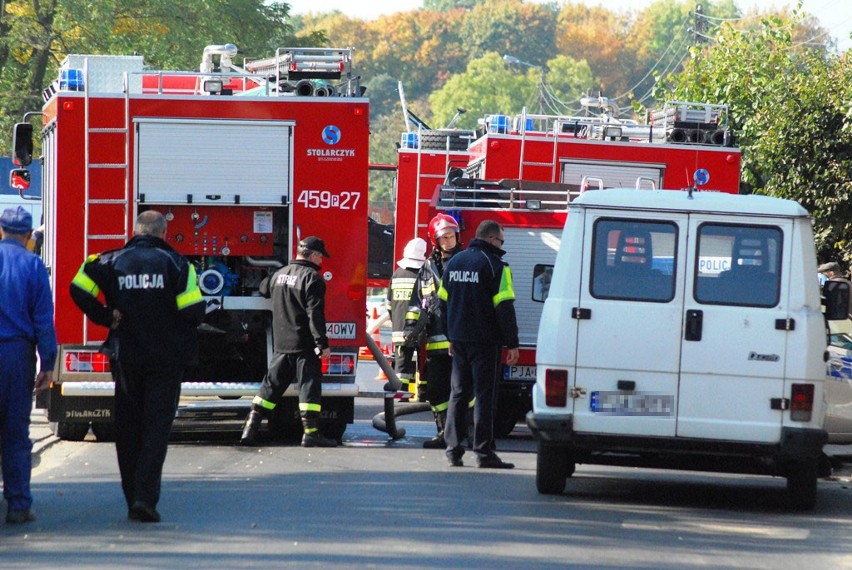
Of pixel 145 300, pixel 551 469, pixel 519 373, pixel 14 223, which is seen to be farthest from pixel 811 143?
pixel 14 223

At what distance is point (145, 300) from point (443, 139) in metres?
11.6

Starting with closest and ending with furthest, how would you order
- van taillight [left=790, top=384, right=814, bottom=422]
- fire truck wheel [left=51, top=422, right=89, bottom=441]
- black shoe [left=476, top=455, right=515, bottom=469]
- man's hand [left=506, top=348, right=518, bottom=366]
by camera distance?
1. van taillight [left=790, top=384, right=814, bottom=422]
2. man's hand [left=506, top=348, right=518, bottom=366]
3. black shoe [left=476, top=455, right=515, bottom=469]
4. fire truck wheel [left=51, top=422, right=89, bottom=441]

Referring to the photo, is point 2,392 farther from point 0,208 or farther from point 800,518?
point 0,208

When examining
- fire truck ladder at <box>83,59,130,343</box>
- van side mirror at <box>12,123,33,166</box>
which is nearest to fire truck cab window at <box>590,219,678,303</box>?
fire truck ladder at <box>83,59,130,343</box>

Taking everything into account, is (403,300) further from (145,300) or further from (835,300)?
(145,300)

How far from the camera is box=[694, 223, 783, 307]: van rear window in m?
9.66

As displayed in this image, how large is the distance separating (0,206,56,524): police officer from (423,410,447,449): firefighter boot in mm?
4627

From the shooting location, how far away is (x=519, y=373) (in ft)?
45.5

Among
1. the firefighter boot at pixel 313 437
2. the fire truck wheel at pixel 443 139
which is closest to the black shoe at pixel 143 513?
the firefighter boot at pixel 313 437

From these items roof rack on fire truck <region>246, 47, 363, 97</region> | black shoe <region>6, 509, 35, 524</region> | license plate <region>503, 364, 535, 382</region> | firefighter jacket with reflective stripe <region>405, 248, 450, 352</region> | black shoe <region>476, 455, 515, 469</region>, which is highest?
roof rack on fire truck <region>246, 47, 363, 97</region>

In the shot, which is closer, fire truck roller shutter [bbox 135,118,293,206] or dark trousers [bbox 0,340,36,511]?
dark trousers [bbox 0,340,36,511]

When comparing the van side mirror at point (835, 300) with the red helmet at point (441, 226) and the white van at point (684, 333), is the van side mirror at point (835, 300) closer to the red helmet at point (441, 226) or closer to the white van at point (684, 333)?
the white van at point (684, 333)

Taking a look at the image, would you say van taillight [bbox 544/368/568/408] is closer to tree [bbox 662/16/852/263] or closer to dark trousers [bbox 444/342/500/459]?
dark trousers [bbox 444/342/500/459]

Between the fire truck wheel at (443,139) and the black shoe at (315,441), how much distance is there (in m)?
7.71
